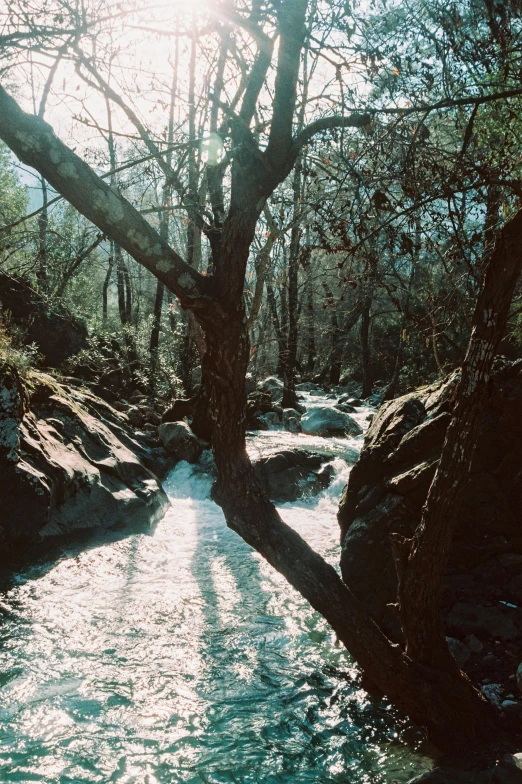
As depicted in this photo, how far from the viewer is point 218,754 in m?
4.01

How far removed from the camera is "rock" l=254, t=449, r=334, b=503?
11.0 m

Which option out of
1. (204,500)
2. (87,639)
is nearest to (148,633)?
(87,639)

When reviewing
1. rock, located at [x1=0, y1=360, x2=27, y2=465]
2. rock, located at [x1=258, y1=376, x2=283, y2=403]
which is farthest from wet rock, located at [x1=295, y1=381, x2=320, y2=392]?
rock, located at [x1=0, y1=360, x2=27, y2=465]

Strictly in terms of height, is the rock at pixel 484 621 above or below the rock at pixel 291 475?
below

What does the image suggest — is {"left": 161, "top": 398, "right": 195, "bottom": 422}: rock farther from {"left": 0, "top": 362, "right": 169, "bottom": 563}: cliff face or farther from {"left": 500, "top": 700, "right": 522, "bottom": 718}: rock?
{"left": 500, "top": 700, "right": 522, "bottom": 718}: rock

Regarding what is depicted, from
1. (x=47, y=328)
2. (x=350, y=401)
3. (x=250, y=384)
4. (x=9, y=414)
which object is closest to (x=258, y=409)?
(x=250, y=384)

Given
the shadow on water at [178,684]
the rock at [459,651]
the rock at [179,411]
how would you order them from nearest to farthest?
the shadow on water at [178,684] < the rock at [459,651] < the rock at [179,411]

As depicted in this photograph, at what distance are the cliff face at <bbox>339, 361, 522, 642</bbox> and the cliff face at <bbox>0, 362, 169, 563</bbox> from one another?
3915mm

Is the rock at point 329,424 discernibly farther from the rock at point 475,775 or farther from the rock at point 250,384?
the rock at point 475,775

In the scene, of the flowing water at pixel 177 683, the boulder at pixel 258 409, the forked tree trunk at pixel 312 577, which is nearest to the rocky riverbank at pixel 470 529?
the flowing water at pixel 177 683

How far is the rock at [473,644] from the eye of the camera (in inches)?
197

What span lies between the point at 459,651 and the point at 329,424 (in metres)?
12.1

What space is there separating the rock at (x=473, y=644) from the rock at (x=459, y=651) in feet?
0.15

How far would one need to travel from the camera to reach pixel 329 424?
55.7 ft
